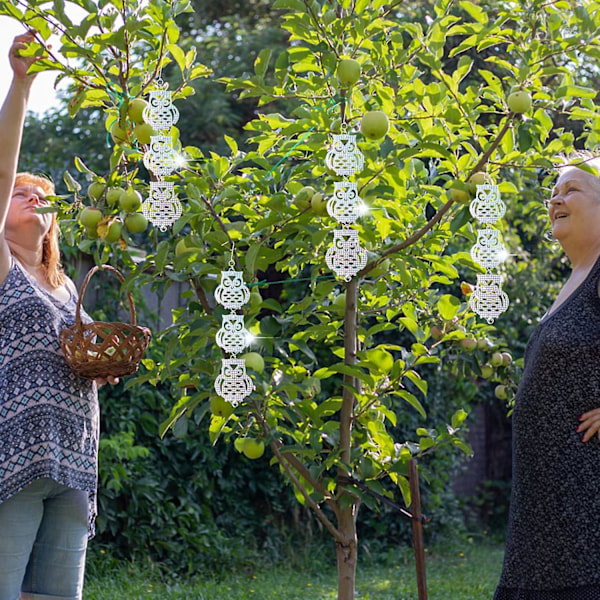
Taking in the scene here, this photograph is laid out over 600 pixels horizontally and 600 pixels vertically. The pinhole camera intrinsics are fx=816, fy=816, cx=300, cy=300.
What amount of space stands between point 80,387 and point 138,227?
521 mm

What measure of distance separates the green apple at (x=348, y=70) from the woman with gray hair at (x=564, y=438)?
20.5 inches

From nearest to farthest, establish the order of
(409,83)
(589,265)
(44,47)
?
(44,47) → (409,83) → (589,265)

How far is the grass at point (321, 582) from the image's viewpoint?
337 cm

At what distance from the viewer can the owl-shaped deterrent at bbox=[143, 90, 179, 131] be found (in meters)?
1.46

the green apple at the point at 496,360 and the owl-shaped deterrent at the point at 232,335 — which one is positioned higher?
the green apple at the point at 496,360

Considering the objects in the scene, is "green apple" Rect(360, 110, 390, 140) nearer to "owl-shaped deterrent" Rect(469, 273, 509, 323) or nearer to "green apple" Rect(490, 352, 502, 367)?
"owl-shaped deterrent" Rect(469, 273, 509, 323)

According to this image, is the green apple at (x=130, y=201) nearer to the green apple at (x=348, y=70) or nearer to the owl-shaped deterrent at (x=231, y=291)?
the owl-shaped deterrent at (x=231, y=291)

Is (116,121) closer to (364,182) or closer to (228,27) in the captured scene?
(364,182)

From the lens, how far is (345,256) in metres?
1.50

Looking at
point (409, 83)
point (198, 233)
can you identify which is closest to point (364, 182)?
point (409, 83)

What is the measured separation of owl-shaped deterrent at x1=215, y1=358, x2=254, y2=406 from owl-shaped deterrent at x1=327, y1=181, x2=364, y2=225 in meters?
0.30

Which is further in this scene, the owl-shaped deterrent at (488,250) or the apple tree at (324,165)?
the owl-shaped deterrent at (488,250)

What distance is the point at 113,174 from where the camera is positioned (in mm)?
1629

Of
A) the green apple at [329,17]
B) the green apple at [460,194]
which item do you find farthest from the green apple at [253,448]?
the green apple at [329,17]
